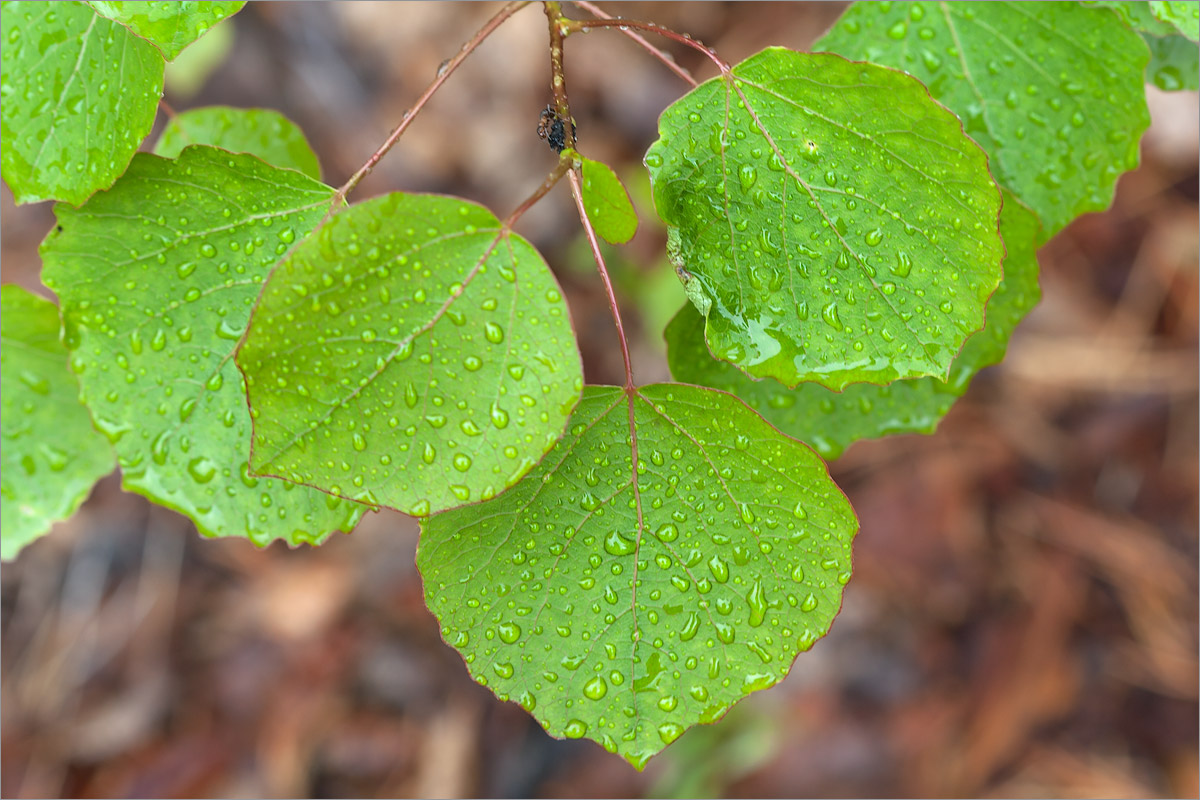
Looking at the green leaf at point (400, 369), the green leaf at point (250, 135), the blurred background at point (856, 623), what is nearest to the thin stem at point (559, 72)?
the green leaf at point (400, 369)

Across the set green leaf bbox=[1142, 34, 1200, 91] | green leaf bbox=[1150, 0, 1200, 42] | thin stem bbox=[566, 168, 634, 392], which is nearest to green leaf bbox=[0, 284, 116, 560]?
thin stem bbox=[566, 168, 634, 392]

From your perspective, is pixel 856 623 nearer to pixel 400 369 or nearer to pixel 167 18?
pixel 400 369

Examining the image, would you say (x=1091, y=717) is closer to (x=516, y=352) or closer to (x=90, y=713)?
(x=516, y=352)

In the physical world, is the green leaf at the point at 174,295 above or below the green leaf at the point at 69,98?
below

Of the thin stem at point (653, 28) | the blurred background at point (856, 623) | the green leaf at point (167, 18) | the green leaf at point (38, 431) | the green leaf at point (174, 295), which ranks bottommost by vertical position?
the blurred background at point (856, 623)

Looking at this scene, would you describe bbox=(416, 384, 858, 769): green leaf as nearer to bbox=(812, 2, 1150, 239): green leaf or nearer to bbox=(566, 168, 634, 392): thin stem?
bbox=(566, 168, 634, 392): thin stem

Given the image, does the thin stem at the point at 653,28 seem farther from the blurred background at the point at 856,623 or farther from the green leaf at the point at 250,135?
the blurred background at the point at 856,623

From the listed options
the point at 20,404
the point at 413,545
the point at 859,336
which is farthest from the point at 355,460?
the point at 413,545

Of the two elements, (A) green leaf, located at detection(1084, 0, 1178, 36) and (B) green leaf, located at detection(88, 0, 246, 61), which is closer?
(B) green leaf, located at detection(88, 0, 246, 61)
